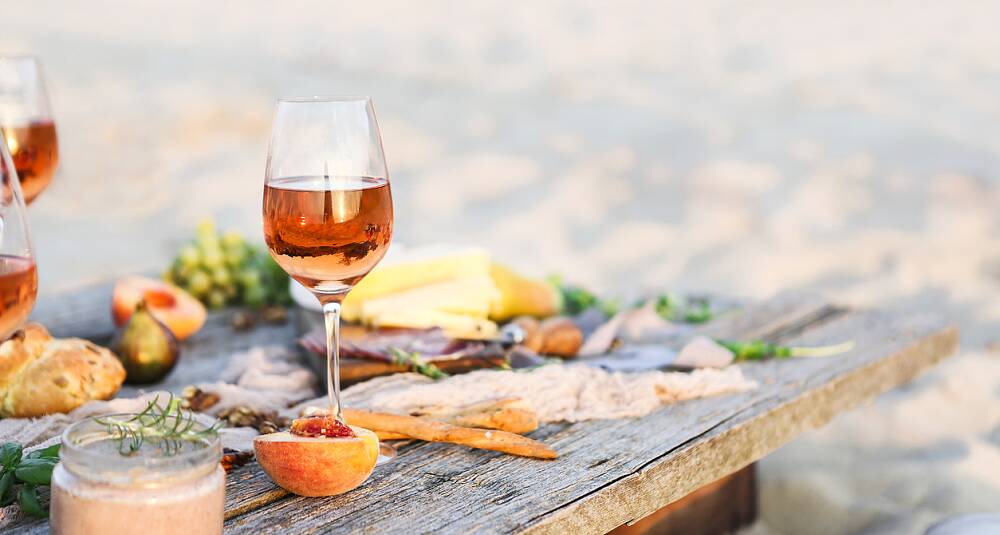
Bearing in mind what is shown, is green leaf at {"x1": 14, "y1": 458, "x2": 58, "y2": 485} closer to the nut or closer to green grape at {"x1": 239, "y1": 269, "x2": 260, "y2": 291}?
the nut

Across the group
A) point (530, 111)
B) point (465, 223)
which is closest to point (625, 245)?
point (465, 223)

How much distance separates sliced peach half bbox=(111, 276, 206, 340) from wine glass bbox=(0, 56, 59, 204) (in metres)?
0.41

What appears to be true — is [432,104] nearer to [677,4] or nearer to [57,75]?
[677,4]

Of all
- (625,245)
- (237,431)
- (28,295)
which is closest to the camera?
(28,295)

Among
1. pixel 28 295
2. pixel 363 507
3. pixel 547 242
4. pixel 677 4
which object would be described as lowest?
pixel 547 242

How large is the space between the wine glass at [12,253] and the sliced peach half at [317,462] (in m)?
0.35

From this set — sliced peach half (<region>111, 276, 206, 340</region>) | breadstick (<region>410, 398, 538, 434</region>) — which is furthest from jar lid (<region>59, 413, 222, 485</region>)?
sliced peach half (<region>111, 276, 206, 340</region>)

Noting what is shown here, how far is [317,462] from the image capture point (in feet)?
4.39

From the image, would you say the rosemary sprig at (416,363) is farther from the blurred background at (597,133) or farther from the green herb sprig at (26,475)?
the blurred background at (597,133)

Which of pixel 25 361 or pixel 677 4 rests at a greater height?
pixel 677 4

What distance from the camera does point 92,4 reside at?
6.25 metres

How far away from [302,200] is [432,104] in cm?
501

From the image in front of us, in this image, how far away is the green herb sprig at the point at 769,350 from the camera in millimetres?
2062

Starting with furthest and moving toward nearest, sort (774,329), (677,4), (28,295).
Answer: (677,4) < (774,329) < (28,295)
